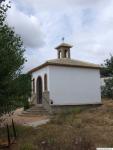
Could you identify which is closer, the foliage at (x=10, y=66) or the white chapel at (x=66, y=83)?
the foliage at (x=10, y=66)

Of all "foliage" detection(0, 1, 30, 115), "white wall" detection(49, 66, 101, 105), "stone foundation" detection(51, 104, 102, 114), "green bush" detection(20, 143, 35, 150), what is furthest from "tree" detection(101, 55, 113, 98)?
"green bush" detection(20, 143, 35, 150)

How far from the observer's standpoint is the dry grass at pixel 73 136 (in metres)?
9.27

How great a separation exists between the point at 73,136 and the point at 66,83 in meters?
14.0

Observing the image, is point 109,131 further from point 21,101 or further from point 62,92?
point 62,92

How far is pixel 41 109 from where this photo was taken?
81.1 feet

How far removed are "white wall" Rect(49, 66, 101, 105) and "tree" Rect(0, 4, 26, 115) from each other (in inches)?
424

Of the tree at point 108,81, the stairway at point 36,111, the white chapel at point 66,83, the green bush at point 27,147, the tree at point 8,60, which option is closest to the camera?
the green bush at point 27,147

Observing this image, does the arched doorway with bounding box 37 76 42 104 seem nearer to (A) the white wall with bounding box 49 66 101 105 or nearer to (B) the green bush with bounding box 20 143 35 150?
(A) the white wall with bounding box 49 66 101 105

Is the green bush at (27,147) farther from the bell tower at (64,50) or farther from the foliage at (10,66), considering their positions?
the bell tower at (64,50)

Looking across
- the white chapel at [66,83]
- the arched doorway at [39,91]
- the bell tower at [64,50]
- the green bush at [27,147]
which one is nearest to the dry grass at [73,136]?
the green bush at [27,147]

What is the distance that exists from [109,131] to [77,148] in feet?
17.7

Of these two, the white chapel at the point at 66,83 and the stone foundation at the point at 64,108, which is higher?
the white chapel at the point at 66,83

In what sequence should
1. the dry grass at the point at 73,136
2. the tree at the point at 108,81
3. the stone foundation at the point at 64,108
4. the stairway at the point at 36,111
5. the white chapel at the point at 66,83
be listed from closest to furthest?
the dry grass at the point at 73,136 → the stone foundation at the point at 64,108 → the stairway at the point at 36,111 → the white chapel at the point at 66,83 → the tree at the point at 108,81

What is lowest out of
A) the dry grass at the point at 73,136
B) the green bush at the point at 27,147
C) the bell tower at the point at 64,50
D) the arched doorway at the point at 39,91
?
the green bush at the point at 27,147
